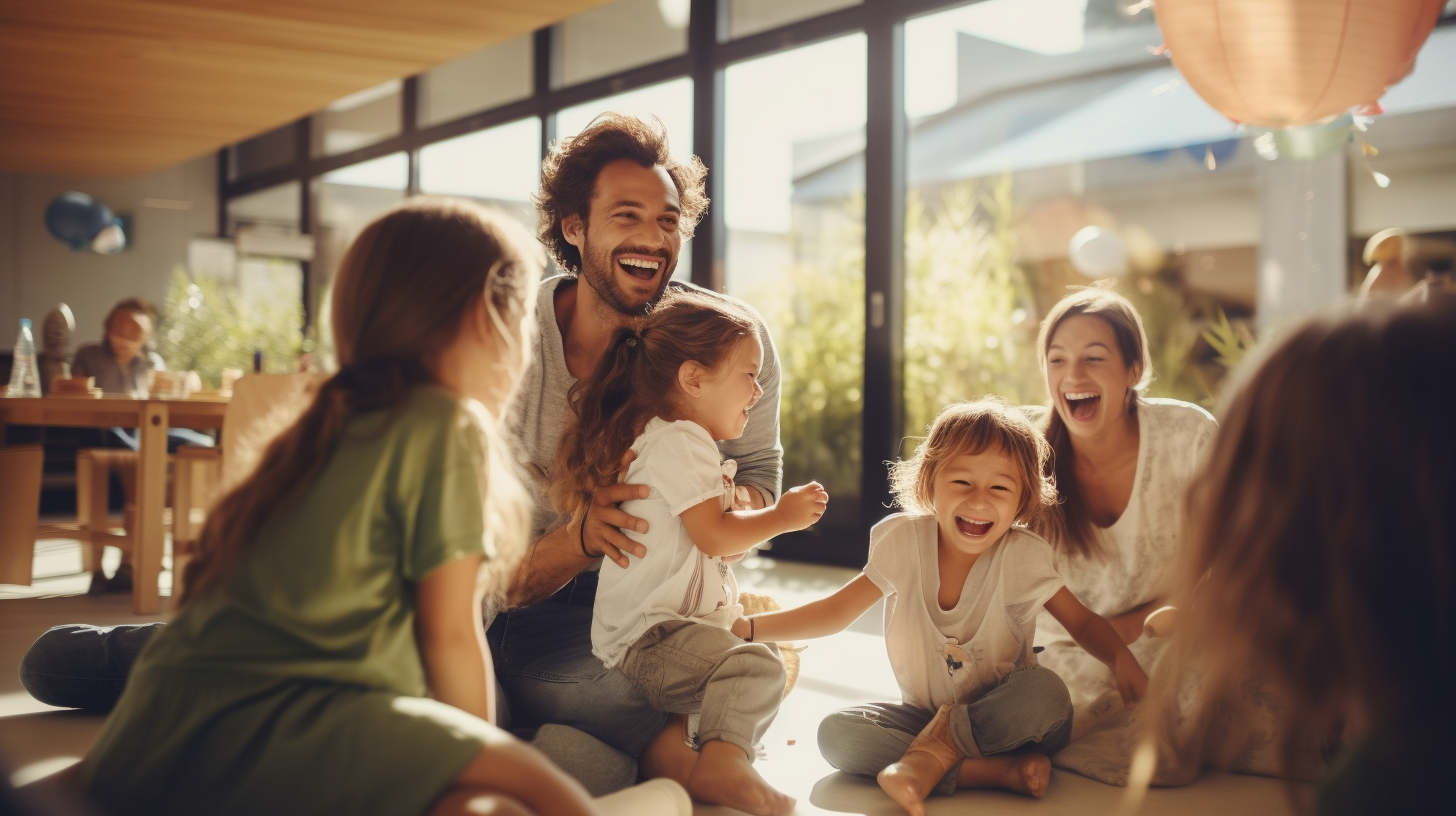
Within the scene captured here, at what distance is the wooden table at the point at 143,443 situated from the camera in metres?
3.80

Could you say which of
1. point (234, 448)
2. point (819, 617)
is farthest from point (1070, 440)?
point (234, 448)

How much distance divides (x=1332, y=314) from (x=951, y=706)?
47.5 inches

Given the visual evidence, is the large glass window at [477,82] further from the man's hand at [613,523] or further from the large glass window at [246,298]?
the man's hand at [613,523]

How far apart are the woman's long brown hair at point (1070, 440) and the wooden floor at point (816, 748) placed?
18.8 inches

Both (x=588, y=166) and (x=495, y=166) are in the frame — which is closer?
(x=588, y=166)

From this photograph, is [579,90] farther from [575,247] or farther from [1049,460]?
[1049,460]

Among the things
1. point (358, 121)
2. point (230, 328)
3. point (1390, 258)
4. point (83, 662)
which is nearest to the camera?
point (83, 662)

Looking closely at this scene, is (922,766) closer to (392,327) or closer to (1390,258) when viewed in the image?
(392,327)

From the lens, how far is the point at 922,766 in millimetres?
1977

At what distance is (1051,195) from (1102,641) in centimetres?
301

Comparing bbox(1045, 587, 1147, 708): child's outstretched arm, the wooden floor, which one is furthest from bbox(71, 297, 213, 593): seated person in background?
bbox(1045, 587, 1147, 708): child's outstretched arm

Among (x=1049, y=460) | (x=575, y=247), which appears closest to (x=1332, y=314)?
(x=1049, y=460)

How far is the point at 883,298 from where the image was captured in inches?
197

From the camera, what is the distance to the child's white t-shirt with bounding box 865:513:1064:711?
2.14 m
